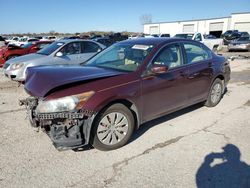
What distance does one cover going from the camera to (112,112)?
11.9 feet

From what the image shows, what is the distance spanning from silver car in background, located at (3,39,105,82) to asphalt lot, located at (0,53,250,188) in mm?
3391

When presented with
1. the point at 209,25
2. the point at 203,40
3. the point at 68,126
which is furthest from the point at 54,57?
the point at 209,25

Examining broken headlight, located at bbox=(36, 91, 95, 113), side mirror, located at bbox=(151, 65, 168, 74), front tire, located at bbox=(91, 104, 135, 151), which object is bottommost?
front tire, located at bbox=(91, 104, 135, 151)

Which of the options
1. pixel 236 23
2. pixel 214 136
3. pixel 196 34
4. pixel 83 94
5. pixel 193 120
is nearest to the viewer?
pixel 83 94

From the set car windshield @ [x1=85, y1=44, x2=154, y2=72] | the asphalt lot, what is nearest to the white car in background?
car windshield @ [x1=85, y1=44, x2=154, y2=72]

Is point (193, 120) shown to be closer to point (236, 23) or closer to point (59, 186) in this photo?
point (59, 186)

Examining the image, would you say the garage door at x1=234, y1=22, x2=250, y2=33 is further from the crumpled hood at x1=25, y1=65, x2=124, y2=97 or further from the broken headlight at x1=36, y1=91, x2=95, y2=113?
the broken headlight at x1=36, y1=91, x2=95, y2=113

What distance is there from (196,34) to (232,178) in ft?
56.5

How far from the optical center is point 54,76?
3664 mm

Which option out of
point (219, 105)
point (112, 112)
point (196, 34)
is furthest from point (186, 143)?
point (196, 34)

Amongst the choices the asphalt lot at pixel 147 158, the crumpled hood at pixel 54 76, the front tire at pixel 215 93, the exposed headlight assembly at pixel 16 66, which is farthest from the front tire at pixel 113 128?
the exposed headlight assembly at pixel 16 66

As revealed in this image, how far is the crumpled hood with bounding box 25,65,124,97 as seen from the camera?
135 inches

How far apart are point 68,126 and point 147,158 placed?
121 centimetres

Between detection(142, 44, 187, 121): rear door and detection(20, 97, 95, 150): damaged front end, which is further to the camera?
detection(142, 44, 187, 121): rear door
